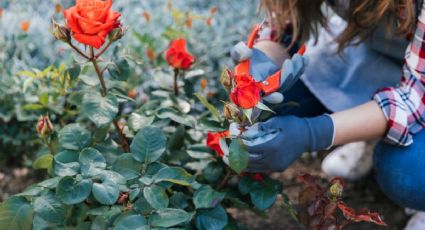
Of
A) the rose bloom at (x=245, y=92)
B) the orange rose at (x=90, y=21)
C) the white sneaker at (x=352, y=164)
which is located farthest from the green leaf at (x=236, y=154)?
the white sneaker at (x=352, y=164)

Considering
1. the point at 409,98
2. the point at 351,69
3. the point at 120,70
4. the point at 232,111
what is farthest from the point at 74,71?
the point at 351,69

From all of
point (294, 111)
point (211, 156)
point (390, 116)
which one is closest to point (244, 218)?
point (294, 111)

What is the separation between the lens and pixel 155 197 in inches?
49.1

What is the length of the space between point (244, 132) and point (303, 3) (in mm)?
520

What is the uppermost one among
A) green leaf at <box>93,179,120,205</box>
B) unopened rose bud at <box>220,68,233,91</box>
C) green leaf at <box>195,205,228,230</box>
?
unopened rose bud at <box>220,68,233,91</box>

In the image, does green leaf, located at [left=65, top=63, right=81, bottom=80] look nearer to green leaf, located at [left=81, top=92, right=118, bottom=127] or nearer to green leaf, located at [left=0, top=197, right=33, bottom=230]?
green leaf, located at [left=81, top=92, right=118, bottom=127]

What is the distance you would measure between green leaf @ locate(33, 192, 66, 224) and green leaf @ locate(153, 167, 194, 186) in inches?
7.5

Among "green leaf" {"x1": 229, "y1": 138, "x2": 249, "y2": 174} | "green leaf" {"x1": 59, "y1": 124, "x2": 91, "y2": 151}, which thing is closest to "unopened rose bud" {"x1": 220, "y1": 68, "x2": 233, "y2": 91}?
"green leaf" {"x1": 229, "y1": 138, "x2": 249, "y2": 174}

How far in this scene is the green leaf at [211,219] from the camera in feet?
4.57

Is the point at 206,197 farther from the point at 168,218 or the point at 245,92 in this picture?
the point at 245,92

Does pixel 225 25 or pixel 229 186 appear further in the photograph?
pixel 225 25

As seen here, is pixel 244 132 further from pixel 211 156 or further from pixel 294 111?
pixel 294 111

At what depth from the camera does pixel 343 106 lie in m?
1.89

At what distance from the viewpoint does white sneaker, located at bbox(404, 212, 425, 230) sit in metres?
1.81
